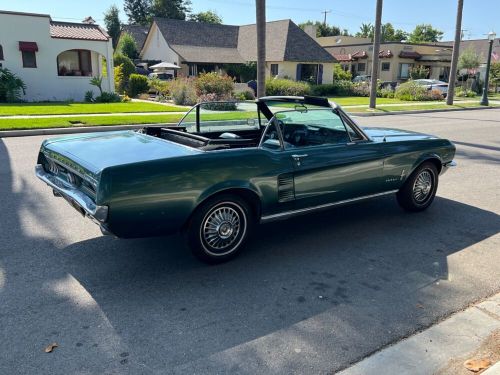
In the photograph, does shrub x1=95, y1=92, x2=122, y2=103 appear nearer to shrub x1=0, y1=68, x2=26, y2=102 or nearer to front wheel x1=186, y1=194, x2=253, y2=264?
shrub x1=0, y1=68, x2=26, y2=102

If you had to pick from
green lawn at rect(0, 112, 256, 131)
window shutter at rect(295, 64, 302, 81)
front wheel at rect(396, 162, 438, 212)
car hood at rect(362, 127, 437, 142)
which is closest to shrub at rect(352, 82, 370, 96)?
window shutter at rect(295, 64, 302, 81)

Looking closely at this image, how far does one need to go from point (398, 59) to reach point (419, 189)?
47.6 metres

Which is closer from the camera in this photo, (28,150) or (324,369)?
(324,369)

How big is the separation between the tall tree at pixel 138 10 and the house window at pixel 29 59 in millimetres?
62772

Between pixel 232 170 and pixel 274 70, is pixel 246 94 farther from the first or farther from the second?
pixel 232 170

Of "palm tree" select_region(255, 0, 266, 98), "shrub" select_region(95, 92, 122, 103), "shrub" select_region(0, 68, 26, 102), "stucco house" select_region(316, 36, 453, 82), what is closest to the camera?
"palm tree" select_region(255, 0, 266, 98)

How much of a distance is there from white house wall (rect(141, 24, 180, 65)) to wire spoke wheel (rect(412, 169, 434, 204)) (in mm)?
35100

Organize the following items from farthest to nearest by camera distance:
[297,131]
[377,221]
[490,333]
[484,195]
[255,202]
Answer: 1. [484,195]
2. [377,221]
3. [297,131]
4. [255,202]
5. [490,333]

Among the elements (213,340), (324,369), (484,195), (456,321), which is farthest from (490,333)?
(484,195)

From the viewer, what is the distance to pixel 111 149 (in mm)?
4320

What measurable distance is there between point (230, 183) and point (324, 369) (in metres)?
1.78

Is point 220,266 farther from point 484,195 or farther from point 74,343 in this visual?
point 484,195

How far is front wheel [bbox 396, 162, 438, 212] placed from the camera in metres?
5.80

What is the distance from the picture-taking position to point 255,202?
441 centimetres
